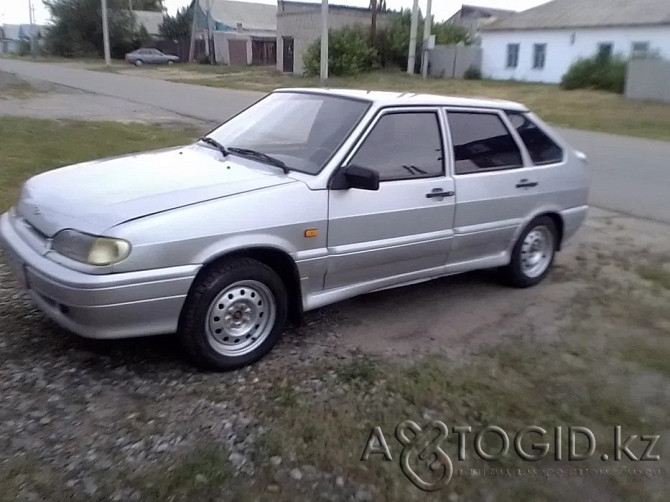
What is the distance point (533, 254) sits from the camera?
618 centimetres

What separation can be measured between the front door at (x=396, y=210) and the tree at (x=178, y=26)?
66045 mm

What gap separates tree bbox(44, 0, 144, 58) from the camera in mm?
66512

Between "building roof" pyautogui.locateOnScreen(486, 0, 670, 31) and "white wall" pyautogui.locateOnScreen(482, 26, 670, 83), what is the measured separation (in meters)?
0.31

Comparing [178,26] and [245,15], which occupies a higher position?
[245,15]

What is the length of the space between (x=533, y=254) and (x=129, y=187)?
3468 millimetres

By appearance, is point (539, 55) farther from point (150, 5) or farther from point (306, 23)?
point (150, 5)

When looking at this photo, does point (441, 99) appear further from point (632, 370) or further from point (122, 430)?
point (122, 430)

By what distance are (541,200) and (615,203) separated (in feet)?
15.1

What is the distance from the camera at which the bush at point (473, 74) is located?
4259cm

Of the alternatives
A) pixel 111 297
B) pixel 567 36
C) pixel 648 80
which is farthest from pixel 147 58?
pixel 111 297

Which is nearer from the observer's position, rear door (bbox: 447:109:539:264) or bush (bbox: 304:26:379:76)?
rear door (bbox: 447:109:539:264)

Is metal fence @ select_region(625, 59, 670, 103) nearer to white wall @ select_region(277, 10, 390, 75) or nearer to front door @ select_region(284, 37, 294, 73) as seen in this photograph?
white wall @ select_region(277, 10, 390, 75)

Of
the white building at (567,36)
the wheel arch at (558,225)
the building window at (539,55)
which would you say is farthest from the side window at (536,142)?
the building window at (539,55)

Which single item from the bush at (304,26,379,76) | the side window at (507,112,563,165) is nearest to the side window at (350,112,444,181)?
the side window at (507,112,563,165)
